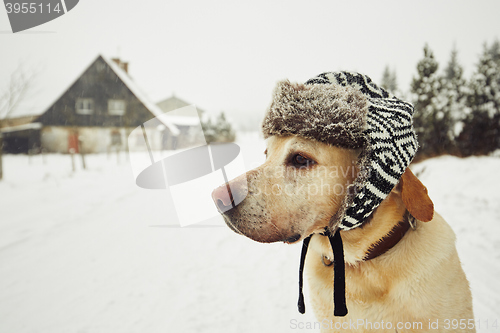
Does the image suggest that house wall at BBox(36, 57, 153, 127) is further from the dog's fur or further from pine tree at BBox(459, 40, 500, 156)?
the dog's fur

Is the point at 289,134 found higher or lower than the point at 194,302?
higher

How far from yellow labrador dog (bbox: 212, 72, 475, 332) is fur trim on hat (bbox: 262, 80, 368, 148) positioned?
7 centimetres

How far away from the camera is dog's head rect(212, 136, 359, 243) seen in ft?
4.63

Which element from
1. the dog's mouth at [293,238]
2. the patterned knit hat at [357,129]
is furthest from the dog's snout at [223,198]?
the patterned knit hat at [357,129]

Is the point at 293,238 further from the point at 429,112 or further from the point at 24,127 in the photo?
the point at 24,127

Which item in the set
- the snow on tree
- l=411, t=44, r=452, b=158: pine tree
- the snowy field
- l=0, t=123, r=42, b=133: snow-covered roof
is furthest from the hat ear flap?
the snow on tree

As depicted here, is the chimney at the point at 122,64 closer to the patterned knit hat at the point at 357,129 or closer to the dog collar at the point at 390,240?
the patterned knit hat at the point at 357,129

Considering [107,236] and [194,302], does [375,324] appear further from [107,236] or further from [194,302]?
[107,236]

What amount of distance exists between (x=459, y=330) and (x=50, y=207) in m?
7.37

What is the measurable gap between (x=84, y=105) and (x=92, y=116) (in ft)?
3.73

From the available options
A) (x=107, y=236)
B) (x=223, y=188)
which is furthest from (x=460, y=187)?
(x=107, y=236)

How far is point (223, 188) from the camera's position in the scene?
136cm

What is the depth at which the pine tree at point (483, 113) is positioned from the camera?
1073 centimetres

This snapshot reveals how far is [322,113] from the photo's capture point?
146cm
